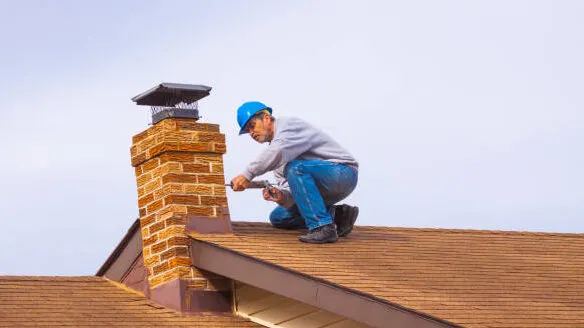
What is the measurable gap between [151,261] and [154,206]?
0.51 m

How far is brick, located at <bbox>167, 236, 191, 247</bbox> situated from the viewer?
12.1 meters

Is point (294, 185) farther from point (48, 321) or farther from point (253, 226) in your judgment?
point (48, 321)

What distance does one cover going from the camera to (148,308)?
39.4 ft

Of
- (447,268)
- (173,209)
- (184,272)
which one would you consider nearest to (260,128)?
(173,209)

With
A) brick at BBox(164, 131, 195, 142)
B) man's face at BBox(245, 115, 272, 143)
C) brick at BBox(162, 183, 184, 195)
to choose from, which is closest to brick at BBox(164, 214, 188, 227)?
brick at BBox(162, 183, 184, 195)

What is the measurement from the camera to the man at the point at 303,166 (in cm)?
1215

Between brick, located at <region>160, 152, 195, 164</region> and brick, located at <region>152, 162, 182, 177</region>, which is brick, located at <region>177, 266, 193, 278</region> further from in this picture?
brick, located at <region>160, 152, 195, 164</region>

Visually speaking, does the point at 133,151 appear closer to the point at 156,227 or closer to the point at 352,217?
the point at 156,227

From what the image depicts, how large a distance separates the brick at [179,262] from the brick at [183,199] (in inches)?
21.5

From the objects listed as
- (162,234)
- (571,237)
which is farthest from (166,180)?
(571,237)

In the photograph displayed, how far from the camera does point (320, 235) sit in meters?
12.4

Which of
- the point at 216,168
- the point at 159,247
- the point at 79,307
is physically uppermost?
the point at 216,168

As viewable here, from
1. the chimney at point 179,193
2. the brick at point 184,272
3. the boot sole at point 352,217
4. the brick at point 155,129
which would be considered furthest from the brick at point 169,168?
the boot sole at point 352,217

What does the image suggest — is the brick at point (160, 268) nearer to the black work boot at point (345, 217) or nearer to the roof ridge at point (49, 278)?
the roof ridge at point (49, 278)
